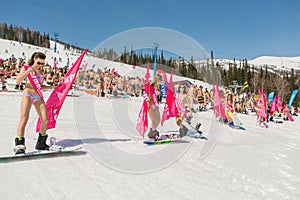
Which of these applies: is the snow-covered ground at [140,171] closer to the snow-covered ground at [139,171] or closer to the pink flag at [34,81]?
the snow-covered ground at [139,171]

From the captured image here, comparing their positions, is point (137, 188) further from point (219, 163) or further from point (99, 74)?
point (99, 74)

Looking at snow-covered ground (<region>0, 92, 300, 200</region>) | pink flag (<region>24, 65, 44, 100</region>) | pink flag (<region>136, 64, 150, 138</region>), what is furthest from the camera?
pink flag (<region>136, 64, 150, 138</region>)

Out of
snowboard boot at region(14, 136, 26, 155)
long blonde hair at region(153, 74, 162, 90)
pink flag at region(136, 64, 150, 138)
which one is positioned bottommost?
snowboard boot at region(14, 136, 26, 155)

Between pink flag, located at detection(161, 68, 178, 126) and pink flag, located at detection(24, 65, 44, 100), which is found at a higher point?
pink flag, located at detection(24, 65, 44, 100)

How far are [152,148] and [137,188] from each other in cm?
208

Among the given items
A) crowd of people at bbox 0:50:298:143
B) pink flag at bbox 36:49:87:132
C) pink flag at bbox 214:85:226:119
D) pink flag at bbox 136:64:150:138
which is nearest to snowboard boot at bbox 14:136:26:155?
pink flag at bbox 36:49:87:132

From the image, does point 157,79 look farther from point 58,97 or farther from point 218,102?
point 218,102

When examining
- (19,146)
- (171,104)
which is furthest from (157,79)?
(19,146)

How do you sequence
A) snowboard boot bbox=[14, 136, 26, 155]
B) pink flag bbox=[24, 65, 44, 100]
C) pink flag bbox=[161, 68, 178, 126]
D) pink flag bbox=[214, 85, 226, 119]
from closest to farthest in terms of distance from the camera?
1. snowboard boot bbox=[14, 136, 26, 155]
2. pink flag bbox=[24, 65, 44, 100]
3. pink flag bbox=[161, 68, 178, 126]
4. pink flag bbox=[214, 85, 226, 119]

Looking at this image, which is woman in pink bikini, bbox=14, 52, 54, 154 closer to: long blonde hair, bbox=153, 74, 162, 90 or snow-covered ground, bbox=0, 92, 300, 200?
snow-covered ground, bbox=0, 92, 300, 200

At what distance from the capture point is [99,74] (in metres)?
16.2

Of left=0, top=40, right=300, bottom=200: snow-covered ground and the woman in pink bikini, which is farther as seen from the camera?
the woman in pink bikini

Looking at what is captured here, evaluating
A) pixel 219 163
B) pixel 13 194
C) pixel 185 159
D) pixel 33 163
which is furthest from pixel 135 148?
pixel 13 194

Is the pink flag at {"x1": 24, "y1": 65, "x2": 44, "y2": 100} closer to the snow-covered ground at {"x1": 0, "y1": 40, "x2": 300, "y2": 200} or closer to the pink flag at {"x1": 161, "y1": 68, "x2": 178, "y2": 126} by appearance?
the snow-covered ground at {"x1": 0, "y1": 40, "x2": 300, "y2": 200}
